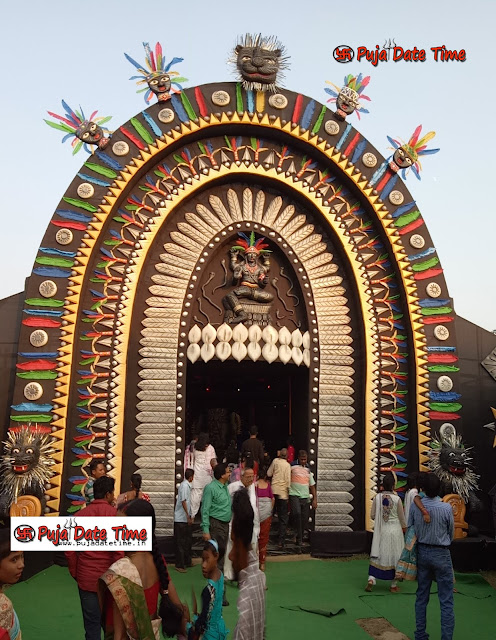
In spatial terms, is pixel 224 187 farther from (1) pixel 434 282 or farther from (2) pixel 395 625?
(2) pixel 395 625

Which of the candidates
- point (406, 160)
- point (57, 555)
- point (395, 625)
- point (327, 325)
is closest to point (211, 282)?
point (327, 325)

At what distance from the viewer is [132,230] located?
1024 centimetres

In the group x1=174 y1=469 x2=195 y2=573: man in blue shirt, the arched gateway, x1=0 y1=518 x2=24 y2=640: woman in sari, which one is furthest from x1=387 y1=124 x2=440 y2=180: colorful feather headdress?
x1=0 y1=518 x2=24 y2=640: woman in sari

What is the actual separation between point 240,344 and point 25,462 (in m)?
3.71

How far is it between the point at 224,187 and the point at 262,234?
42.1 inches

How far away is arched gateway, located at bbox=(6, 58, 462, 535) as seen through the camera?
966cm

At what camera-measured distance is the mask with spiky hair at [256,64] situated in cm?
1080

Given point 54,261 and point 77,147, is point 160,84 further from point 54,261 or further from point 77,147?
point 54,261

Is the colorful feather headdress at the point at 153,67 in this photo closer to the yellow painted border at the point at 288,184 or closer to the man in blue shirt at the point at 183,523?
the yellow painted border at the point at 288,184

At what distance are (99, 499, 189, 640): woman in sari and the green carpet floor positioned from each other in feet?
9.31

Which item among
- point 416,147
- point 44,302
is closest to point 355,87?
point 416,147

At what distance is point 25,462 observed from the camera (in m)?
8.55

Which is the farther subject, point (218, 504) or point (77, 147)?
point (77, 147)

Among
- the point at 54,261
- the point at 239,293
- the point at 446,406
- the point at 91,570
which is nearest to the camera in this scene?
the point at 91,570
